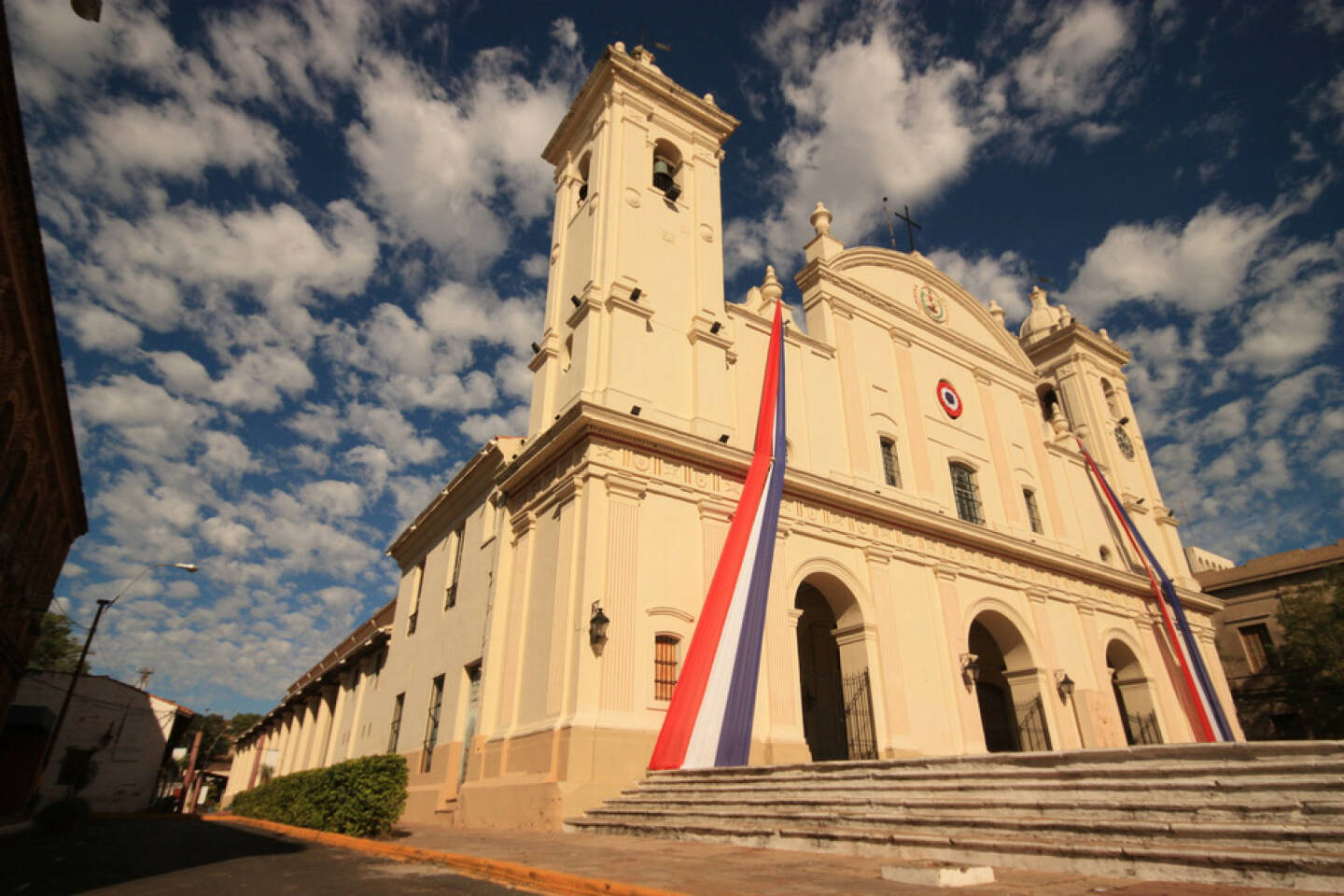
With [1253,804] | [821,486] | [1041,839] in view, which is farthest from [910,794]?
[821,486]

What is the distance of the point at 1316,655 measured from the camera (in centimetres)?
2339

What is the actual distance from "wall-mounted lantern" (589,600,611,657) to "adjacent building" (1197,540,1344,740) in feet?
85.3

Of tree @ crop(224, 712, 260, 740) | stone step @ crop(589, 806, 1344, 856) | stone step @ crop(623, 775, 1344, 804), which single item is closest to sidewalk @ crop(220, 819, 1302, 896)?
stone step @ crop(589, 806, 1344, 856)

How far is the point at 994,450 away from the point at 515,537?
A: 1477cm

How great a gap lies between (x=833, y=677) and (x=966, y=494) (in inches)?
273

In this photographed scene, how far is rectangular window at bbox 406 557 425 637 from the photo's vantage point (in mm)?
22266

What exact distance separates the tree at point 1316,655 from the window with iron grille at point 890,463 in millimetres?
16417

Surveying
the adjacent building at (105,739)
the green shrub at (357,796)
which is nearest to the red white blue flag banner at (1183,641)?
the green shrub at (357,796)

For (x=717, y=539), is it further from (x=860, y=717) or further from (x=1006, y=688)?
(x=1006, y=688)

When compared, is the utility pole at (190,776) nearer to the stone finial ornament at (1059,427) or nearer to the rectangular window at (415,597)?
the rectangular window at (415,597)

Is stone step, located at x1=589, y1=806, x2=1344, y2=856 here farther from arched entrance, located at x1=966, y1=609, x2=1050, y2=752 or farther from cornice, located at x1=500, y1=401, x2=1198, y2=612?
arched entrance, located at x1=966, y1=609, x2=1050, y2=752

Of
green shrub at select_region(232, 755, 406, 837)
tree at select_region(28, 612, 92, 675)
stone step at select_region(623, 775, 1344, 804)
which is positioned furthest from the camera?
tree at select_region(28, 612, 92, 675)

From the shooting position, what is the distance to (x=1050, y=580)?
2027 cm

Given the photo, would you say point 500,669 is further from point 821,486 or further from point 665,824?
point 821,486
